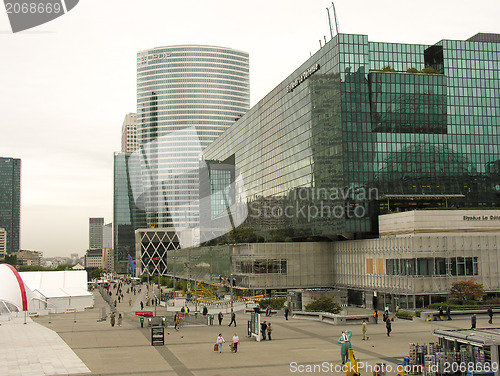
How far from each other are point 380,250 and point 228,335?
34.9m

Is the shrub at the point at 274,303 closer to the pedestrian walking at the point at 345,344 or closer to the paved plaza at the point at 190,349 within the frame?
the paved plaza at the point at 190,349

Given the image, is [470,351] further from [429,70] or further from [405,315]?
[429,70]

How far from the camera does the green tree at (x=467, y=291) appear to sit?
6194 cm

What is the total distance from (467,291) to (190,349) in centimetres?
3674

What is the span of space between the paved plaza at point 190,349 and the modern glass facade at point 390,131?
32.2 meters

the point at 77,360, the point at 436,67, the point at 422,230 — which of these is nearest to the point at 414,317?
the point at 422,230

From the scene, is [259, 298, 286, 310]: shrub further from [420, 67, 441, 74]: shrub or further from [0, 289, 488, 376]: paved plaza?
[420, 67, 441, 74]: shrub

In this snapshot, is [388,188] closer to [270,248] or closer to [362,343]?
[270,248]

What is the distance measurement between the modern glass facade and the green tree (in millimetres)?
20455

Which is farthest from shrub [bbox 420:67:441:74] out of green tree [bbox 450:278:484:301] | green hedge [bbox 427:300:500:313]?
green hedge [bbox 427:300:500:313]

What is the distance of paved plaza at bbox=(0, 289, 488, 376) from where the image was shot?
30.4m

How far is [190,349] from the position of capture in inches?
1479

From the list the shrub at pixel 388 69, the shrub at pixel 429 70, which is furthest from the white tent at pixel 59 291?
the shrub at pixel 429 70

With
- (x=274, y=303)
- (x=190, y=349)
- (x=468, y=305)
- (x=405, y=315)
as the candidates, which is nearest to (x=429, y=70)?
(x=468, y=305)
